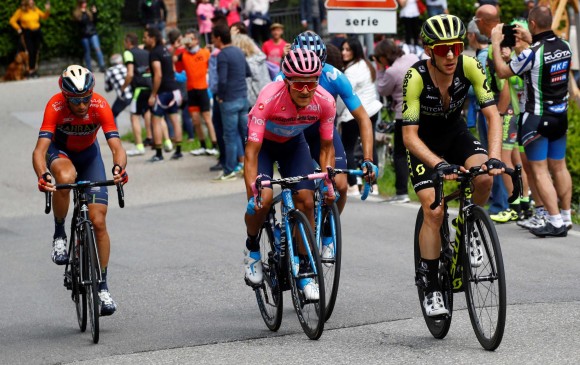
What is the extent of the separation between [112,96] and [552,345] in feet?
68.9

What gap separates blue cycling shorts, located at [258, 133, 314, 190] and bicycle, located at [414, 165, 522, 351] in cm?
134

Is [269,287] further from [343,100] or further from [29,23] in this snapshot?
[29,23]

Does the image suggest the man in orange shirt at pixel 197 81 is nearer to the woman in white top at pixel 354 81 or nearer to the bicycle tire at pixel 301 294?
the woman in white top at pixel 354 81

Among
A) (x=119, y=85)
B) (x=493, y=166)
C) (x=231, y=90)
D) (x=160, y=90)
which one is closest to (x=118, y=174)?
(x=493, y=166)

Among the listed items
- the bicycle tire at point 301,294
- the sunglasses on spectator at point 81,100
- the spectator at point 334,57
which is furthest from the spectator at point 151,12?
the bicycle tire at point 301,294

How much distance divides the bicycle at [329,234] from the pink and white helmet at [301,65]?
644mm

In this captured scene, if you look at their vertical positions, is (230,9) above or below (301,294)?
above

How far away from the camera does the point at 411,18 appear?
22406 mm

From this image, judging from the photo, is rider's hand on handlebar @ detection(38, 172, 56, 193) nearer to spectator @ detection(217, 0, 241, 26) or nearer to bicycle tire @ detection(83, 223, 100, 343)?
bicycle tire @ detection(83, 223, 100, 343)

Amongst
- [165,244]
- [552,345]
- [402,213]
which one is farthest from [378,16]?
[552,345]

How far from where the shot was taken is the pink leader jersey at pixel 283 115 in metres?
7.96

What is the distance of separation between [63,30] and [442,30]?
24.1m

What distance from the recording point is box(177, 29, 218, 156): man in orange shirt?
1920cm

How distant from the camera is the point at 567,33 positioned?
1628cm
